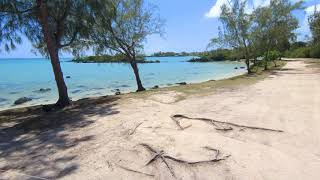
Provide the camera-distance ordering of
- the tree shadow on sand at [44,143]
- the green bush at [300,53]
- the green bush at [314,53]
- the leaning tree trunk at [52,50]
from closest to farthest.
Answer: the tree shadow on sand at [44,143], the leaning tree trunk at [52,50], the green bush at [314,53], the green bush at [300,53]

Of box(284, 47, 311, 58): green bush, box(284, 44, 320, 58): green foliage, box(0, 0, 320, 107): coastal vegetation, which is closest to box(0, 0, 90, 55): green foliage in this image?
box(0, 0, 320, 107): coastal vegetation

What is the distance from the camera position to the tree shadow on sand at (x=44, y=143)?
5824 mm

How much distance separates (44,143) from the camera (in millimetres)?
7355

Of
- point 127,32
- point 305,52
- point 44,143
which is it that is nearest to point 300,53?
point 305,52

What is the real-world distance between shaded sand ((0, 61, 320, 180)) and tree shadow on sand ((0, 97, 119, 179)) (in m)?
0.02

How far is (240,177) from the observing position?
505 centimetres

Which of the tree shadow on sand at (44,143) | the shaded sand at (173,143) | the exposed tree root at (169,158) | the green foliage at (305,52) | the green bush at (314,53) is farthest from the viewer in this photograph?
the green foliage at (305,52)

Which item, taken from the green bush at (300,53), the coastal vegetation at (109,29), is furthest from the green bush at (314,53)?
the coastal vegetation at (109,29)

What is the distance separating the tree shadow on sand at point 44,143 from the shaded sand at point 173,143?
0.06 feet

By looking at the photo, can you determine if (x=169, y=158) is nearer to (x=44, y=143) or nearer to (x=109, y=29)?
(x=44, y=143)

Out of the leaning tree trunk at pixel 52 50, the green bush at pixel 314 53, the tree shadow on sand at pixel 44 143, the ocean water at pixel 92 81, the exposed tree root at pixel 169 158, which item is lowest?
the ocean water at pixel 92 81

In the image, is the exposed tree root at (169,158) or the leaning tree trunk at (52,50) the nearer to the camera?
the exposed tree root at (169,158)

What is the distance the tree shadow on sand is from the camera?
→ 5824mm

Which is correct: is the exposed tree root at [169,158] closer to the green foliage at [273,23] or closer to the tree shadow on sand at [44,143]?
the tree shadow on sand at [44,143]
